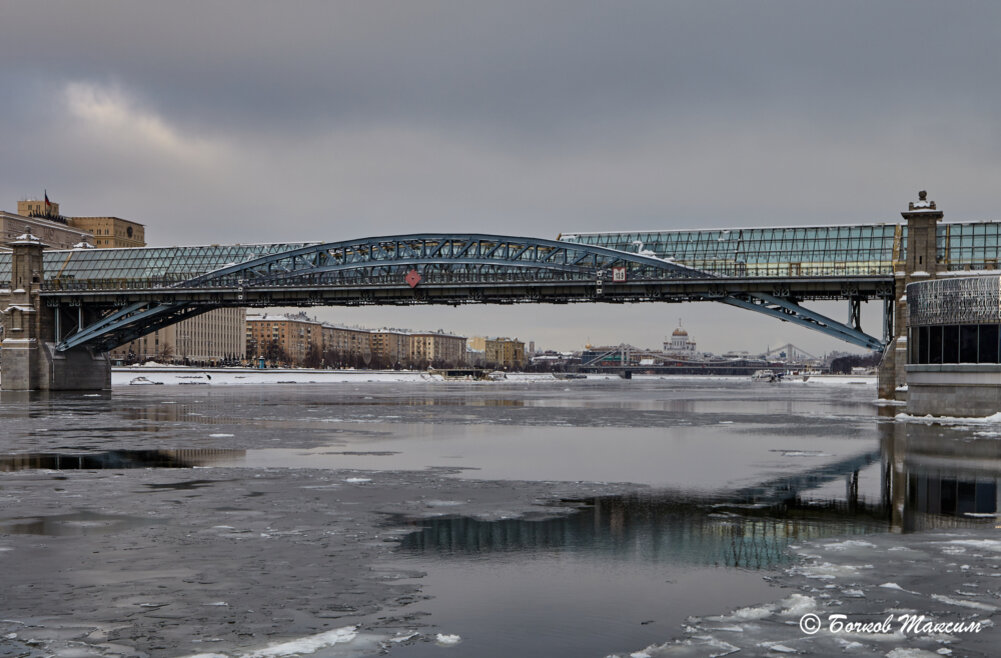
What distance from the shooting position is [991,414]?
37.0 metres

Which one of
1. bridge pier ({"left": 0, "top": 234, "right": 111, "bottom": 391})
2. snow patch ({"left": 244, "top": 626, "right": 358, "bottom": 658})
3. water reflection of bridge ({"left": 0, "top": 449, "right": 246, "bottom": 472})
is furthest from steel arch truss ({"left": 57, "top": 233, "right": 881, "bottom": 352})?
snow patch ({"left": 244, "top": 626, "right": 358, "bottom": 658})

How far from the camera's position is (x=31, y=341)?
248 ft

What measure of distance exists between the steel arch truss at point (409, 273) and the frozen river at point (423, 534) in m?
40.3

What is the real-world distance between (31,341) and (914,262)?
211 feet

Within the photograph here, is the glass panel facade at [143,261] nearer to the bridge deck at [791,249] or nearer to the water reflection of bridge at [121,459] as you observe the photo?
the bridge deck at [791,249]

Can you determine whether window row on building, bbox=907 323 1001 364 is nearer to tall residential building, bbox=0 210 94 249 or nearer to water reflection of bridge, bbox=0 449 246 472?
water reflection of bridge, bbox=0 449 246 472

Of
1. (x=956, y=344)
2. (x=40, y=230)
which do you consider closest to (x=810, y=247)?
(x=956, y=344)

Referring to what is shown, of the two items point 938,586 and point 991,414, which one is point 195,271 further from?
point 938,586

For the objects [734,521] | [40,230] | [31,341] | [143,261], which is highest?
[40,230]

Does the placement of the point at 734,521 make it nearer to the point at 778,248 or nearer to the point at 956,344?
the point at 956,344

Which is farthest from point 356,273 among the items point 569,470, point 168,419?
point 569,470

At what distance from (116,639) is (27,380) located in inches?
2925

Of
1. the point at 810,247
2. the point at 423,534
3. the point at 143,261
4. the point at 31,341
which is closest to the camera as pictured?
the point at 423,534

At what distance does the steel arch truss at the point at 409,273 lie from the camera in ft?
222
